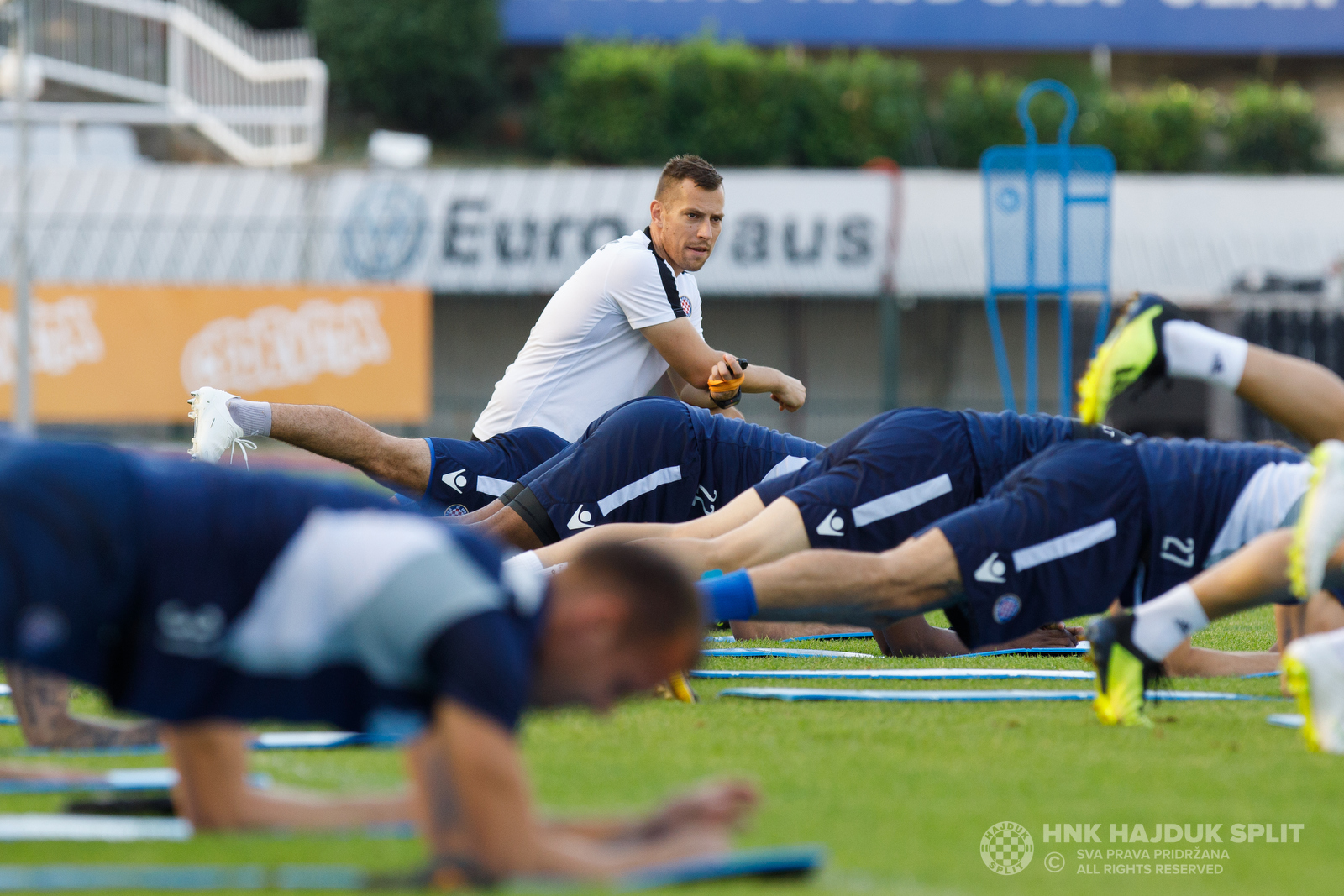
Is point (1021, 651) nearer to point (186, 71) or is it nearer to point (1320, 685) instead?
point (1320, 685)

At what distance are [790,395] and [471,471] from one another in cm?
154

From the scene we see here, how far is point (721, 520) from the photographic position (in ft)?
18.9

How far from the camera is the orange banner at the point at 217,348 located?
834 inches

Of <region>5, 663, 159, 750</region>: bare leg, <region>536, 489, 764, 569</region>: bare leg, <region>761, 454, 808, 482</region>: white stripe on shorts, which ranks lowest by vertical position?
<region>5, 663, 159, 750</region>: bare leg

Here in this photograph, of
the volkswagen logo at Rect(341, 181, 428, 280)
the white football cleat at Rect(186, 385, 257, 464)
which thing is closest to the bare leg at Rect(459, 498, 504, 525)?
the white football cleat at Rect(186, 385, 257, 464)

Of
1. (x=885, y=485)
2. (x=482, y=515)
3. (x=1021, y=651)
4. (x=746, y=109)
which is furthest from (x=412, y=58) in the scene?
(x=885, y=485)

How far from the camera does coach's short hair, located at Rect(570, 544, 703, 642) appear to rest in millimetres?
2629

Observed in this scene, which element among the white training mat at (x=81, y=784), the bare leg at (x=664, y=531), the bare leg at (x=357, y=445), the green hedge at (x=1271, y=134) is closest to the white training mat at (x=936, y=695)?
the bare leg at (x=664, y=531)

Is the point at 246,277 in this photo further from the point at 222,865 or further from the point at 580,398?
the point at 222,865

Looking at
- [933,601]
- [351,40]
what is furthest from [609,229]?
[933,601]

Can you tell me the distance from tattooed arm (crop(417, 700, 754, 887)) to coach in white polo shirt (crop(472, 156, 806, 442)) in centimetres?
446

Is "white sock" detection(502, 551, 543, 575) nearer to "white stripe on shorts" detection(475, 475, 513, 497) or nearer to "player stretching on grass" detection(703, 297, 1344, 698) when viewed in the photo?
"player stretching on grass" detection(703, 297, 1344, 698)

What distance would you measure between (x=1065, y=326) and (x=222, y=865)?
12.9 meters

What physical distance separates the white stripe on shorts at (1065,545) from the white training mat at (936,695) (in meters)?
0.60
